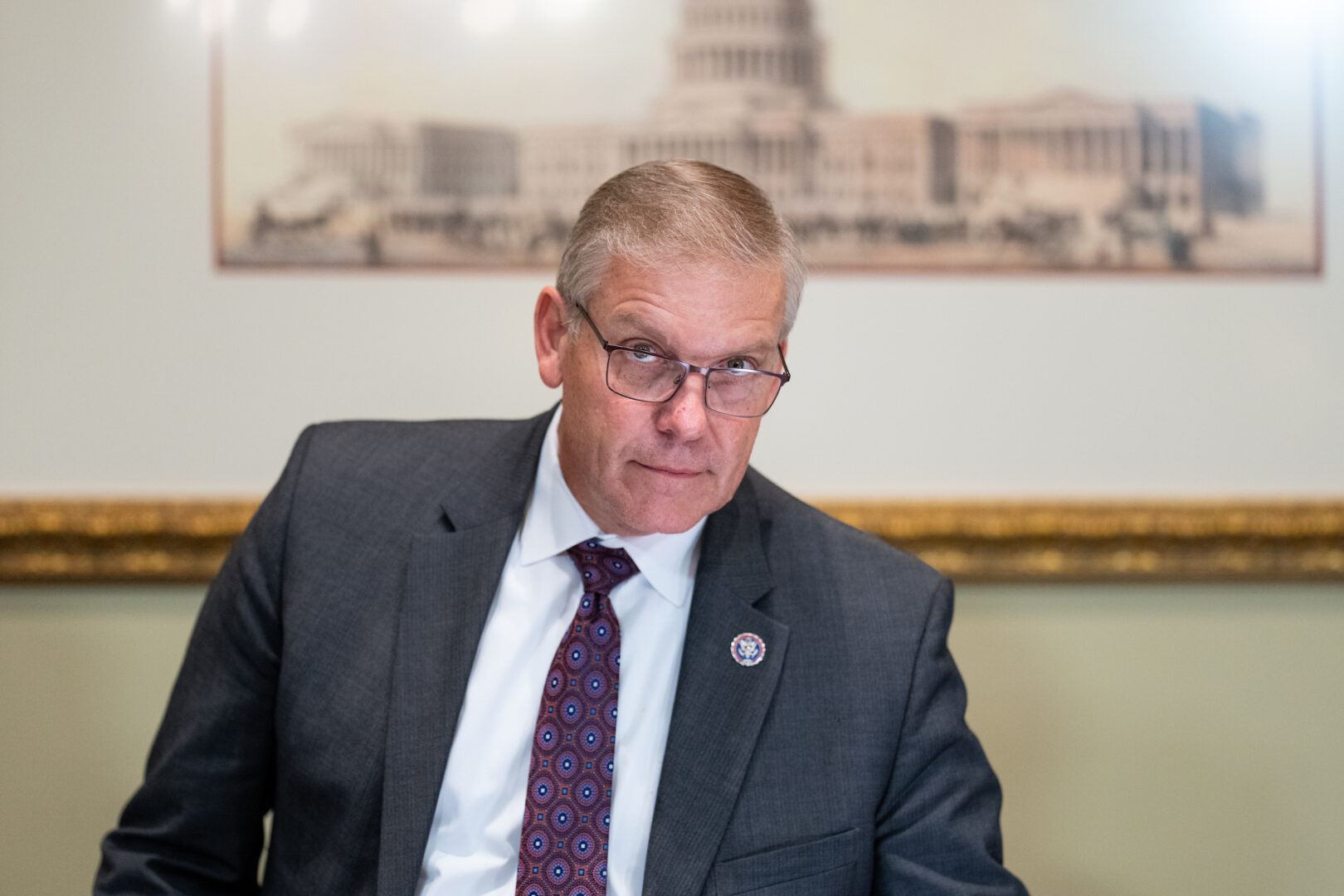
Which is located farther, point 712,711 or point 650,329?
point 712,711

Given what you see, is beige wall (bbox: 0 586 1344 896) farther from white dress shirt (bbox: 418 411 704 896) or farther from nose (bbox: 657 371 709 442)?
nose (bbox: 657 371 709 442)

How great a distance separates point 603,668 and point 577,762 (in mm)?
140

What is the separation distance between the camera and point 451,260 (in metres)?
2.19

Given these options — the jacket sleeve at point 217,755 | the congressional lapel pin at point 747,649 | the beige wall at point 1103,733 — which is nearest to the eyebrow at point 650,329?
the congressional lapel pin at point 747,649

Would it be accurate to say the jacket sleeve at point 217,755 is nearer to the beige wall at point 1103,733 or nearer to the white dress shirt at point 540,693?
the white dress shirt at point 540,693

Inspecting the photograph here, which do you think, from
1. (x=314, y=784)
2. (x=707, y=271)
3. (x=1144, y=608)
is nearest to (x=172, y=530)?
(x=314, y=784)

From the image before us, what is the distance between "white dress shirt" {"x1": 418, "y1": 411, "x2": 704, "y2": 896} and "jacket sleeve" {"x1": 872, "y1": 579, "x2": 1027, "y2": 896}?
1.18ft

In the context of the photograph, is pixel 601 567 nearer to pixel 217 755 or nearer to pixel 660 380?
pixel 660 380

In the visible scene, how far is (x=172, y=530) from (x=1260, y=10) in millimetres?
2356

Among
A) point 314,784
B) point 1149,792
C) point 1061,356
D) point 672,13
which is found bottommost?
point 1149,792

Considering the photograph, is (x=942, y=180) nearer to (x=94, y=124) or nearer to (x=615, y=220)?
(x=615, y=220)

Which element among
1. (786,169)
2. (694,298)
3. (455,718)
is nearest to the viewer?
(694,298)

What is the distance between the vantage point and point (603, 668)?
5.52ft

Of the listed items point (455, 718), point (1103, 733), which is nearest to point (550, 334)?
point (455, 718)
